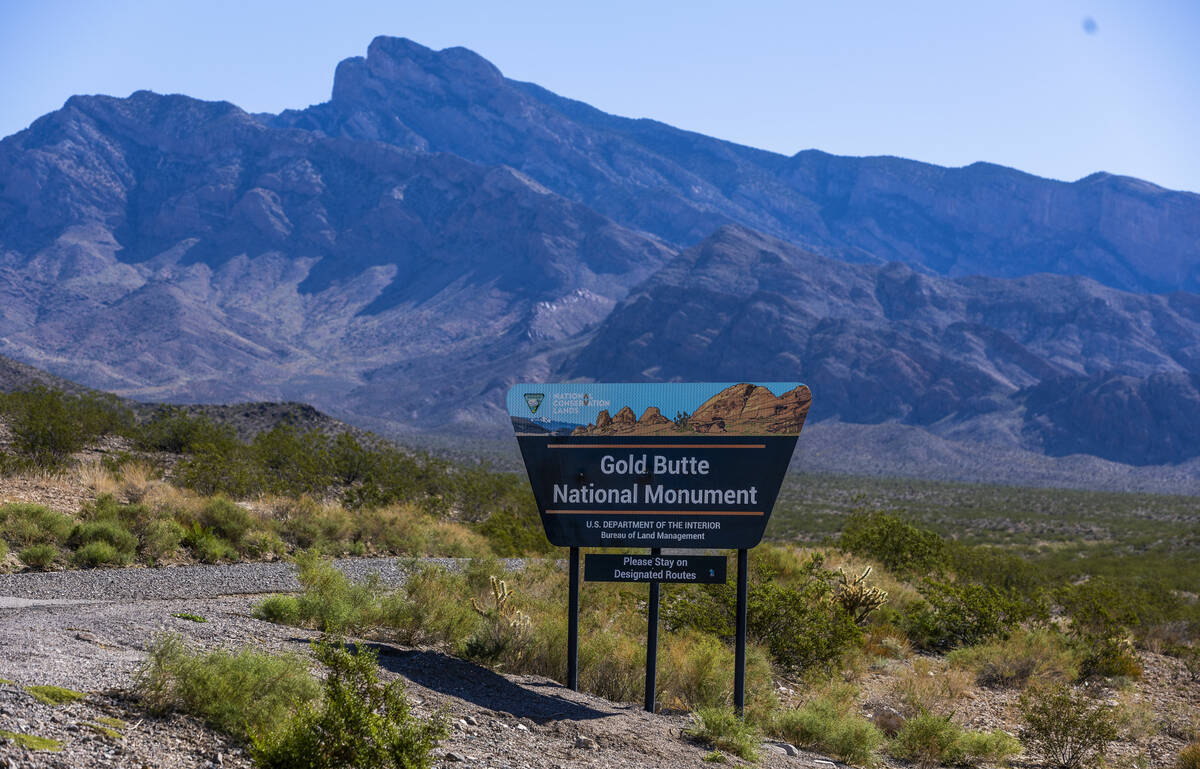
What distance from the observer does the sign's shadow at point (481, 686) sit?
26.8ft

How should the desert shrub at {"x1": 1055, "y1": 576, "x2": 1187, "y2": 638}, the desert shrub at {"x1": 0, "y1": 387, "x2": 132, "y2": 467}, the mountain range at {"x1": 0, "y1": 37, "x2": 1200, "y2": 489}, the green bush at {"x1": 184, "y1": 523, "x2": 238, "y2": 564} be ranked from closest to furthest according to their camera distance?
the green bush at {"x1": 184, "y1": 523, "x2": 238, "y2": 564}
the desert shrub at {"x1": 1055, "y1": 576, "x2": 1187, "y2": 638}
the desert shrub at {"x1": 0, "y1": 387, "x2": 132, "y2": 467}
the mountain range at {"x1": 0, "y1": 37, "x2": 1200, "y2": 489}

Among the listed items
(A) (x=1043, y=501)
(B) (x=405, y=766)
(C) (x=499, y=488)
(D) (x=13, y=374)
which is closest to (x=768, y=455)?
(B) (x=405, y=766)

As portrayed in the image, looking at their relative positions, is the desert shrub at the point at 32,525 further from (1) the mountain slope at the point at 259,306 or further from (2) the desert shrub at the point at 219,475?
(1) the mountain slope at the point at 259,306

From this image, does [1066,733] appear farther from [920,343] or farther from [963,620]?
[920,343]

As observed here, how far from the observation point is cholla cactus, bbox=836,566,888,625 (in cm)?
1452

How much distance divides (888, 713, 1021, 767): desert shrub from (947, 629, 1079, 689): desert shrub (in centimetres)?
383

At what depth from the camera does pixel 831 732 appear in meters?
8.91

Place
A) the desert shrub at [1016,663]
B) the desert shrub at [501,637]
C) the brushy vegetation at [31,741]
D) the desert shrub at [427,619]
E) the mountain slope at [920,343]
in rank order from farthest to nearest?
the mountain slope at [920,343] < the desert shrub at [1016,663] < the desert shrub at [427,619] < the desert shrub at [501,637] < the brushy vegetation at [31,741]

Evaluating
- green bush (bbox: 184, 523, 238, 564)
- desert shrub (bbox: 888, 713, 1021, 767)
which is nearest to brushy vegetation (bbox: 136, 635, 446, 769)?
desert shrub (bbox: 888, 713, 1021, 767)

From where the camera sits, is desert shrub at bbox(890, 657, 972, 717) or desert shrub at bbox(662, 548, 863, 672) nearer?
desert shrub at bbox(890, 657, 972, 717)

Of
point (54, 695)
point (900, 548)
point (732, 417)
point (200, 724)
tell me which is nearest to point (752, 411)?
point (732, 417)

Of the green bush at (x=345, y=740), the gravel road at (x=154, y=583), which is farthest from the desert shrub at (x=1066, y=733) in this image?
the gravel road at (x=154, y=583)

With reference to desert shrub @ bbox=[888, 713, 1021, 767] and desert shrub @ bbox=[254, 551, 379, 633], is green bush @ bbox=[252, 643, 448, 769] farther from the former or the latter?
desert shrub @ bbox=[888, 713, 1021, 767]

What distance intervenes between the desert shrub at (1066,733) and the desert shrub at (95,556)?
11759 mm
